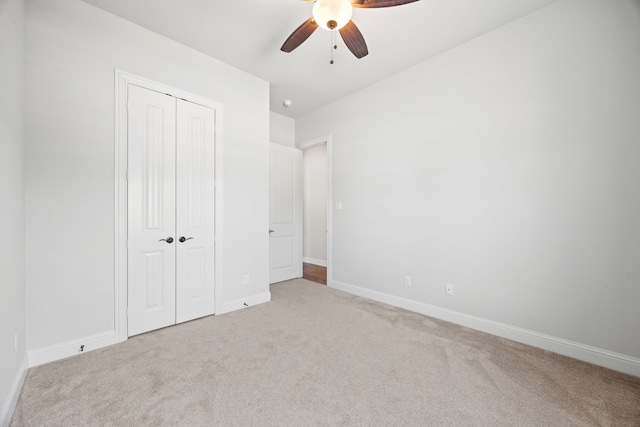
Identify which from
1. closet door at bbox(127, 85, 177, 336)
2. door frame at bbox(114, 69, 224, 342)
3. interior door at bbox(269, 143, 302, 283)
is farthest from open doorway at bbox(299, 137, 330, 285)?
door frame at bbox(114, 69, 224, 342)

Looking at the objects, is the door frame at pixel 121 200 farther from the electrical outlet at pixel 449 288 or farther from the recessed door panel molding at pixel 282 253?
the electrical outlet at pixel 449 288

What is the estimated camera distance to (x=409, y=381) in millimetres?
1813

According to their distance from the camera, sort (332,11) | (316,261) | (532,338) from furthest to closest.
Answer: (316,261) < (532,338) < (332,11)

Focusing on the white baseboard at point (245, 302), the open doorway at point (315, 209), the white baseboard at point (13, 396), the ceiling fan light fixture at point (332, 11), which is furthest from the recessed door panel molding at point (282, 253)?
the ceiling fan light fixture at point (332, 11)

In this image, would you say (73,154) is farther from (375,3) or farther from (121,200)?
(375,3)

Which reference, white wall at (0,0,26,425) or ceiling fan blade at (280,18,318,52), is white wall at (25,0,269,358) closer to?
white wall at (0,0,26,425)

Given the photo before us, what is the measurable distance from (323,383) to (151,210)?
223cm

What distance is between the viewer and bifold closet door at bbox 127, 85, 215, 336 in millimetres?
2467

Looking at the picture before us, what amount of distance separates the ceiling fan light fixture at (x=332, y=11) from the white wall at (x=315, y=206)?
13.7ft

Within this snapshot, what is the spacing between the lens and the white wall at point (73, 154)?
2.00 m

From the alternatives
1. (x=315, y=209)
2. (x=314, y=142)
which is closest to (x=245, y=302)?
(x=314, y=142)

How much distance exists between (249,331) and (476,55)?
3648 millimetres

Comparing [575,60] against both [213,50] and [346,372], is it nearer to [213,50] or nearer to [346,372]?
[346,372]

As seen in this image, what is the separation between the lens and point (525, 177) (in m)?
2.36
